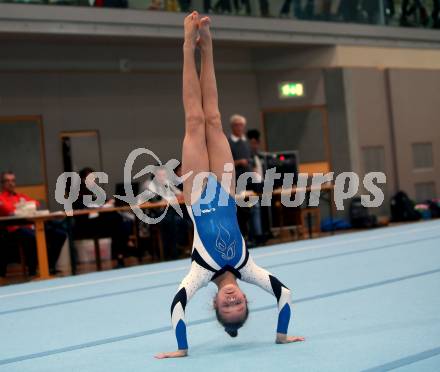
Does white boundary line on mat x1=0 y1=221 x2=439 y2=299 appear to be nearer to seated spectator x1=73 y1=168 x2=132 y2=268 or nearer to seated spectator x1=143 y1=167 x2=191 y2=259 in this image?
seated spectator x1=143 y1=167 x2=191 y2=259

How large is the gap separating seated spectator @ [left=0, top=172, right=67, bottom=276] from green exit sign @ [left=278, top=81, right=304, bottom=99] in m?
5.59

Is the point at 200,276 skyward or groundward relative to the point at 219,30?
groundward

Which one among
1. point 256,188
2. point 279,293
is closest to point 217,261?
point 279,293

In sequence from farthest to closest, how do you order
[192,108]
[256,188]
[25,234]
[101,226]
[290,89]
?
[290,89]
[256,188]
[101,226]
[25,234]
[192,108]

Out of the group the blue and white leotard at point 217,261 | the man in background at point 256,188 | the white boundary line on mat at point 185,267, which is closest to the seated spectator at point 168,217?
the man in background at point 256,188

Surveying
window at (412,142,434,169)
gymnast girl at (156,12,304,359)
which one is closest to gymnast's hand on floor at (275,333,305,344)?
gymnast girl at (156,12,304,359)

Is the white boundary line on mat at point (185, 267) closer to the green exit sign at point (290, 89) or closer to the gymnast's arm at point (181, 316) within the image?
the gymnast's arm at point (181, 316)

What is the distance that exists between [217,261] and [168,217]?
5147 mm

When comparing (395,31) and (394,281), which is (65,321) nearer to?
(394,281)

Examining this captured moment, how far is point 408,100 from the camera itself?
14.5m

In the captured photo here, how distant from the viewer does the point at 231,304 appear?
402 cm

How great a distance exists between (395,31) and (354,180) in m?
2.77

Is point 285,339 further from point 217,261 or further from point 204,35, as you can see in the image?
point 204,35

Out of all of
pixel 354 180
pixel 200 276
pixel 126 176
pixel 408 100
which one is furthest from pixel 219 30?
pixel 200 276
